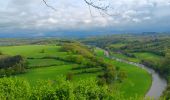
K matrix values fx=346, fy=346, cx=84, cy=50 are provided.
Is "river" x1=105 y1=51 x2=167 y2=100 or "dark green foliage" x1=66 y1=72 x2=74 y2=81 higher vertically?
"dark green foliage" x1=66 y1=72 x2=74 y2=81

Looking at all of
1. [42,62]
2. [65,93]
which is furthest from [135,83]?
[65,93]

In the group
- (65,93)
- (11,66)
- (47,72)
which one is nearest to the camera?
(65,93)

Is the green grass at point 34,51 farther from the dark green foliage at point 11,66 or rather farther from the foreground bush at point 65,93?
the foreground bush at point 65,93

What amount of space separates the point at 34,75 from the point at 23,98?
55.5 m

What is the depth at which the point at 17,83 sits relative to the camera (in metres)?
35.0

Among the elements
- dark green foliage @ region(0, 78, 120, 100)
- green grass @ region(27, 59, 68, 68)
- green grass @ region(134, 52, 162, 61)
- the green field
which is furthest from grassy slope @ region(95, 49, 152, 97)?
dark green foliage @ region(0, 78, 120, 100)

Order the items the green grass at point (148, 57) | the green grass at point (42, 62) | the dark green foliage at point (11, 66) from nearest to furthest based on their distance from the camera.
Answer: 1. the dark green foliage at point (11, 66)
2. the green grass at point (42, 62)
3. the green grass at point (148, 57)

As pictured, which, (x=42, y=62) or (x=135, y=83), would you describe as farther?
(x=42, y=62)

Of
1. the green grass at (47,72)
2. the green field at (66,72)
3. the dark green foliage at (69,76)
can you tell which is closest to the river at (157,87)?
the green field at (66,72)

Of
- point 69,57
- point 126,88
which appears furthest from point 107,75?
point 69,57

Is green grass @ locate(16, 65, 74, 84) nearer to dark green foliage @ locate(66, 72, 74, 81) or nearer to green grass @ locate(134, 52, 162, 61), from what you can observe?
dark green foliage @ locate(66, 72, 74, 81)

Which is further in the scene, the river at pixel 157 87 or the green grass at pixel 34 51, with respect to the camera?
the green grass at pixel 34 51

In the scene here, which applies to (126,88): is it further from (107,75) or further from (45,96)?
(45,96)

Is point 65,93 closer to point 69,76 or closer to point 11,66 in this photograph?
point 69,76
